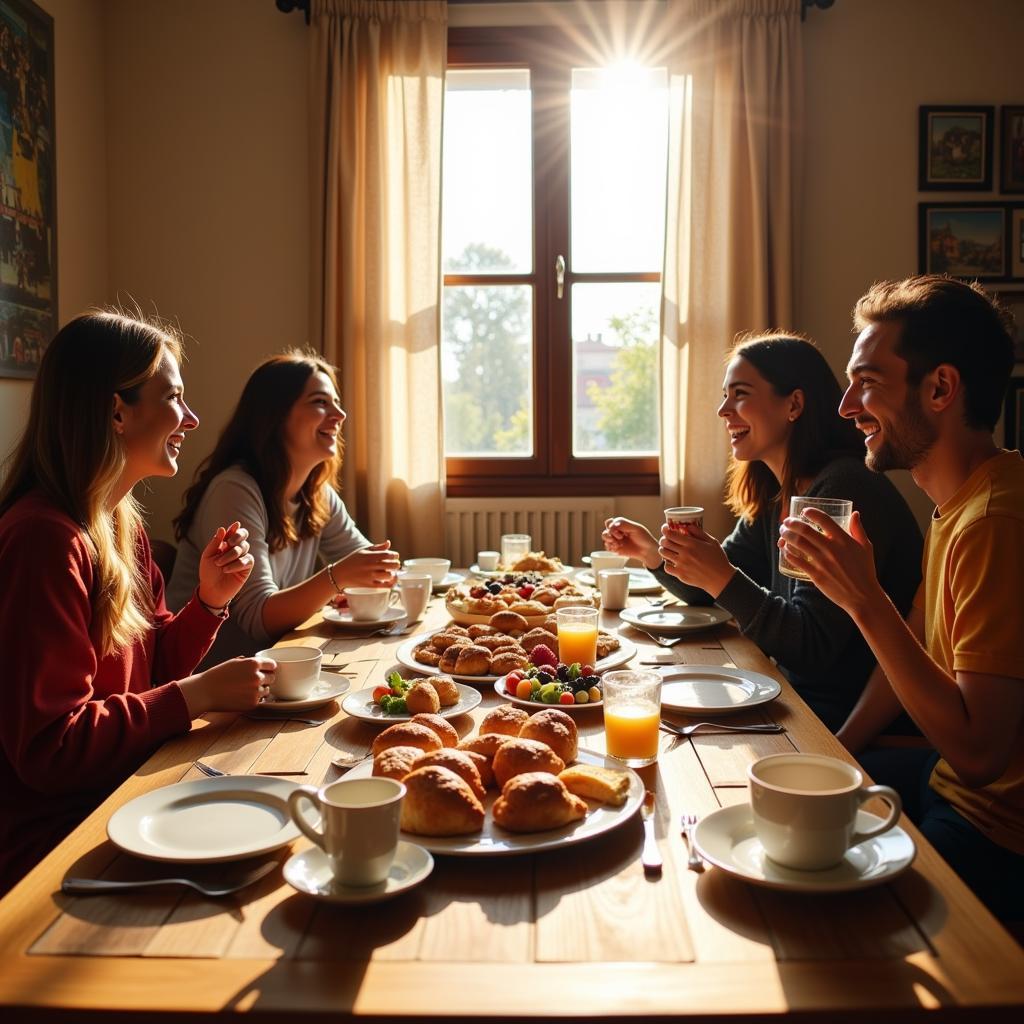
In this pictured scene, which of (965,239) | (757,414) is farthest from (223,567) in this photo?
(965,239)

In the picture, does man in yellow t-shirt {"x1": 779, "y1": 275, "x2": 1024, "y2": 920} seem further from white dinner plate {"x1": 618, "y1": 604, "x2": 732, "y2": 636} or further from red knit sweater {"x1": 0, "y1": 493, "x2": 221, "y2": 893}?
red knit sweater {"x1": 0, "y1": 493, "x2": 221, "y2": 893}

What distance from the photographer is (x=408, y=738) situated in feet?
4.16

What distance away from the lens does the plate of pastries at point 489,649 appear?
172 cm

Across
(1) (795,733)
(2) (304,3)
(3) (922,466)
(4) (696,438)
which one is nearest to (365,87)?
(2) (304,3)

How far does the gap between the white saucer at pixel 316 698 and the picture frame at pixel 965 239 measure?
3456 millimetres

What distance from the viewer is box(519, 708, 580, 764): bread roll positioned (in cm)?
126

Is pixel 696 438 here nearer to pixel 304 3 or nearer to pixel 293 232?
pixel 293 232

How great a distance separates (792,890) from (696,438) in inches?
127

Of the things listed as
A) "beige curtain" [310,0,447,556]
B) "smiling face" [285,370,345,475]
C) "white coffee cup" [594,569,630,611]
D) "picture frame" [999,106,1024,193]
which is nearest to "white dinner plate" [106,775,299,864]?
"white coffee cup" [594,569,630,611]

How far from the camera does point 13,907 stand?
3.11ft

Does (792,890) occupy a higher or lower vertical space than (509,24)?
lower

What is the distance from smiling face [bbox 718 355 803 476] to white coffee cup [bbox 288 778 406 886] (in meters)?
1.63

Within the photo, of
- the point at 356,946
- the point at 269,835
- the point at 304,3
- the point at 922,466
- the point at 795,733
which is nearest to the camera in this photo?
the point at 356,946

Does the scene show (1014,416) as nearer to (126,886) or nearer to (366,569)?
(366,569)
